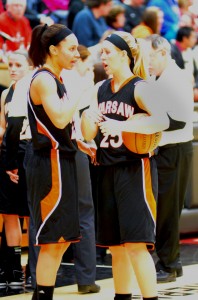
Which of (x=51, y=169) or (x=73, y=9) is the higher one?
(x=73, y=9)

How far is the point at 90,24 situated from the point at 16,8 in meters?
1.09

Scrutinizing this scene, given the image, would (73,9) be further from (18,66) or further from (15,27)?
(18,66)

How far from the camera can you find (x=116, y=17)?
11.2 metres

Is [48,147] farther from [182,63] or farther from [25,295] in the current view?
[182,63]

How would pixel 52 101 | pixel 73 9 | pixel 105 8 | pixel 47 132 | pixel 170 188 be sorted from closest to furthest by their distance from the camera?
pixel 52 101 → pixel 47 132 → pixel 170 188 → pixel 105 8 → pixel 73 9

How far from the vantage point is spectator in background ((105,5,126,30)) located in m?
11.2

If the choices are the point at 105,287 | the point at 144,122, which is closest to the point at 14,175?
the point at 105,287

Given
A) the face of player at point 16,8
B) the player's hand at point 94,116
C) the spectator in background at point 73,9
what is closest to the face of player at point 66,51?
the player's hand at point 94,116

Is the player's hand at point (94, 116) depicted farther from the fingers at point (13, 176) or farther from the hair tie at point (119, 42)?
the fingers at point (13, 176)

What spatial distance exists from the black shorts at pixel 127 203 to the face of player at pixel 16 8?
506 centimetres

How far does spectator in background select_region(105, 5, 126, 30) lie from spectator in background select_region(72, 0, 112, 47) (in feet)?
0.44

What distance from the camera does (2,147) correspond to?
6.66 metres

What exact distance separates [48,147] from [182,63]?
542 centimetres

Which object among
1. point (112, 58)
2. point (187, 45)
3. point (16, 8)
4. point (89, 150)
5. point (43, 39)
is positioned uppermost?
point (16, 8)
